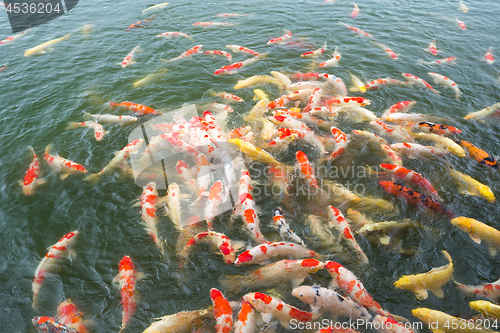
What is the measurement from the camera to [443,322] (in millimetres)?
4180

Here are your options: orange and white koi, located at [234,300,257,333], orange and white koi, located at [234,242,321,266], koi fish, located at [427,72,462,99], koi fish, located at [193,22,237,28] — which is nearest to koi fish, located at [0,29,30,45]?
koi fish, located at [193,22,237,28]

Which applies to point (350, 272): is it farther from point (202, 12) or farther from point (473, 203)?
point (202, 12)

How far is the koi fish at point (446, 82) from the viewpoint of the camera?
379 inches

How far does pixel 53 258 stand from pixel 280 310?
14.7 feet

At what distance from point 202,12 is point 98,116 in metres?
10.6

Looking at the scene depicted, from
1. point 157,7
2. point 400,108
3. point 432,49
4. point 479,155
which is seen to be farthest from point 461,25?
point 157,7

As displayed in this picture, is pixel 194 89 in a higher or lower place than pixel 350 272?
higher

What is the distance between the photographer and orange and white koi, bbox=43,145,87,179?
714 centimetres

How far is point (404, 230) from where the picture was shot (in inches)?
216

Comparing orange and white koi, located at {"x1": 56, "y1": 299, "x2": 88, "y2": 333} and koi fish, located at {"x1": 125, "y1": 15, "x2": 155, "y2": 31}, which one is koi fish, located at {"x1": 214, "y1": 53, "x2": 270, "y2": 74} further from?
orange and white koi, located at {"x1": 56, "y1": 299, "x2": 88, "y2": 333}

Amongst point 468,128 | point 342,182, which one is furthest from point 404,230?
point 468,128

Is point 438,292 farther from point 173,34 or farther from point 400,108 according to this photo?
point 173,34

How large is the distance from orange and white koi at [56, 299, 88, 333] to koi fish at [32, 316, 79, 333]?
11cm

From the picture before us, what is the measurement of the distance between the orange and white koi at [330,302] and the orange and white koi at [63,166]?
244 inches
